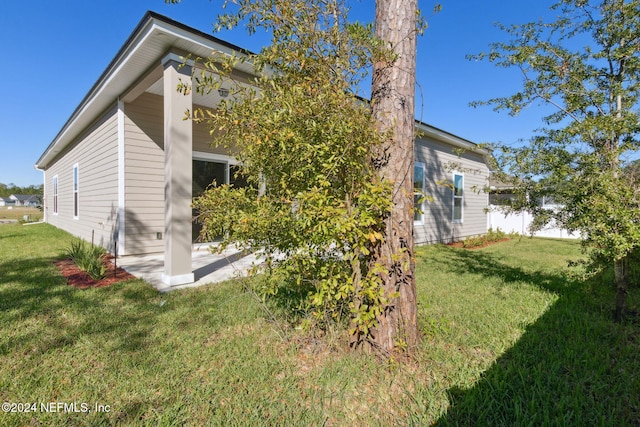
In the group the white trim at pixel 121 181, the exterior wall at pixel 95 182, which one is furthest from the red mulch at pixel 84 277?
the exterior wall at pixel 95 182

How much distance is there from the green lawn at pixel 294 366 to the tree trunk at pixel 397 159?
301 mm

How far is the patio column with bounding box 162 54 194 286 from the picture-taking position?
14.1 ft

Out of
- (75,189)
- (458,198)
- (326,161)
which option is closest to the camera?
(326,161)

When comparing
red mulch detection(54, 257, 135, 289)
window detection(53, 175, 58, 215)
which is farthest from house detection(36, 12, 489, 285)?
window detection(53, 175, 58, 215)

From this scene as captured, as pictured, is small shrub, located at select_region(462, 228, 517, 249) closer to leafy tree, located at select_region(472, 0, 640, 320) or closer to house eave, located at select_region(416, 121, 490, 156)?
house eave, located at select_region(416, 121, 490, 156)

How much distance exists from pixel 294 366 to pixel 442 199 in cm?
974

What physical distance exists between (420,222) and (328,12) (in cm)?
841

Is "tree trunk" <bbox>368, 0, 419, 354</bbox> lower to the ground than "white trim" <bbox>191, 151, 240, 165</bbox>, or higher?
lower

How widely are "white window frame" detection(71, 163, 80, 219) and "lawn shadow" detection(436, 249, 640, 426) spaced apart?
1218 cm

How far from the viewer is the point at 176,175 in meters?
4.30

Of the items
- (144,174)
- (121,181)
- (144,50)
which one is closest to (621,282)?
(144,50)

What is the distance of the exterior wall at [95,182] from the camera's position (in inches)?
276

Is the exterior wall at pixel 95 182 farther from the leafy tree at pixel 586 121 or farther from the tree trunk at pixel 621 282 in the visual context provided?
the tree trunk at pixel 621 282

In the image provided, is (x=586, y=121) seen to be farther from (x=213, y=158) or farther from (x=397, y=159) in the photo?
(x=213, y=158)
